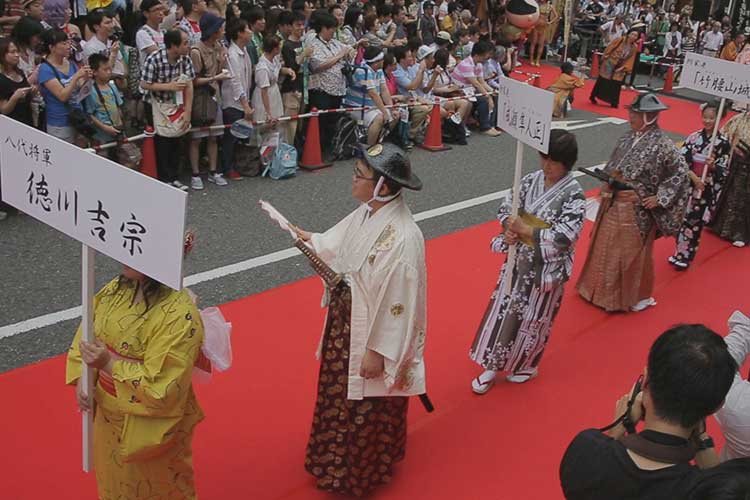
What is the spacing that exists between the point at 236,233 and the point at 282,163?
178 centimetres

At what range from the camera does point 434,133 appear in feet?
32.8

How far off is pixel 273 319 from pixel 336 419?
1788 millimetres

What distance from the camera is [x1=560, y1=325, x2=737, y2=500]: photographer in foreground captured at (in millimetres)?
1901

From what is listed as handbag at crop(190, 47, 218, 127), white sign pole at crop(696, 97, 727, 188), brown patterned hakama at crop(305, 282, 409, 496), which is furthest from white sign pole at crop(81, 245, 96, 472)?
white sign pole at crop(696, 97, 727, 188)

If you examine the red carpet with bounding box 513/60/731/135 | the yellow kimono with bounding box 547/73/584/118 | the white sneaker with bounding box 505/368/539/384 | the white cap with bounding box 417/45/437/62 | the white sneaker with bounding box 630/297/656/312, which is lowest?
the white sneaker with bounding box 505/368/539/384

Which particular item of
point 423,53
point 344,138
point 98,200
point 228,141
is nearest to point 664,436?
point 98,200

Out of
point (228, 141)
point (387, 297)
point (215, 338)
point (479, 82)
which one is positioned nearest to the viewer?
point (215, 338)

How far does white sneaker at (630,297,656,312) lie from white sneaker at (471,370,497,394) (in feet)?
5.85

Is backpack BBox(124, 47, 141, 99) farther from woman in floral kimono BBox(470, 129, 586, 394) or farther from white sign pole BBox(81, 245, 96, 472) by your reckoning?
white sign pole BBox(81, 245, 96, 472)

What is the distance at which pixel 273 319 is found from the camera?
200 inches

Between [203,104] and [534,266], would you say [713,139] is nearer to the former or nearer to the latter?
[534,266]

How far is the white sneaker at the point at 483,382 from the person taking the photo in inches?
176

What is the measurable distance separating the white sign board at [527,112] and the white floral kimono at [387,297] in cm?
112

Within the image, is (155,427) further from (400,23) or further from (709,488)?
(400,23)
